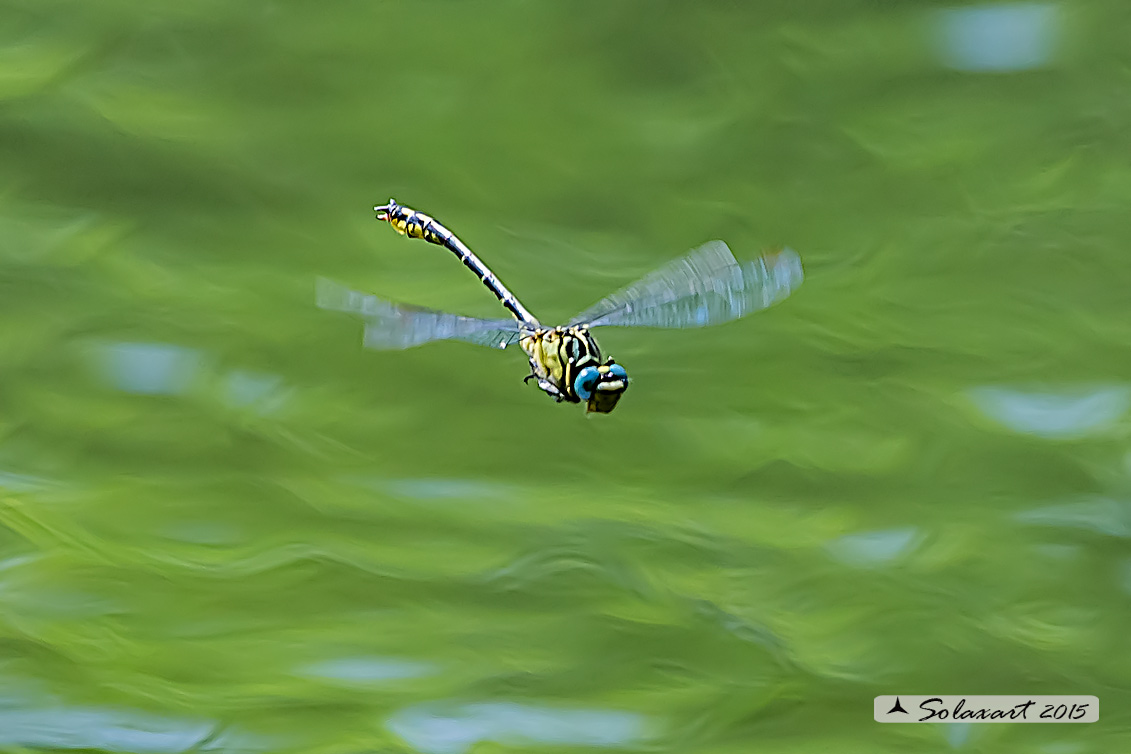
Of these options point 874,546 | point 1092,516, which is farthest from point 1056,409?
point 874,546

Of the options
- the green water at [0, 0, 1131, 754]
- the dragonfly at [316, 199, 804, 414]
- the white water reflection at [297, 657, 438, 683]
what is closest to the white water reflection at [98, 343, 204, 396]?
the green water at [0, 0, 1131, 754]

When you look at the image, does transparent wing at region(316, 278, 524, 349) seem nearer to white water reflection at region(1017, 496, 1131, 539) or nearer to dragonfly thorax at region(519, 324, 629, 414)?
dragonfly thorax at region(519, 324, 629, 414)

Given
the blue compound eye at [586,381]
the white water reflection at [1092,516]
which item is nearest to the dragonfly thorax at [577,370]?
the blue compound eye at [586,381]

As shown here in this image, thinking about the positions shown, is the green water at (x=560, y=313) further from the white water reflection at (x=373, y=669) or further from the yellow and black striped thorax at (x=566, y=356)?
the yellow and black striped thorax at (x=566, y=356)

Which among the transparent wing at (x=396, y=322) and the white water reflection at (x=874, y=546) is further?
the white water reflection at (x=874, y=546)

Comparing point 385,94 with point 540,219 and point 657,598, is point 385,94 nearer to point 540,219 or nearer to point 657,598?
point 540,219

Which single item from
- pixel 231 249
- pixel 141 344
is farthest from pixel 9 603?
pixel 231 249

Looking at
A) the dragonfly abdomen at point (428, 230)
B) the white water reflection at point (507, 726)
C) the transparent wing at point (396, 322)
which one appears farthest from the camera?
the white water reflection at point (507, 726)
